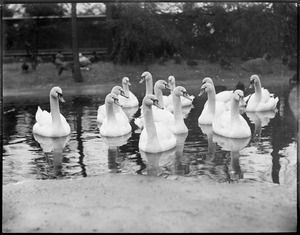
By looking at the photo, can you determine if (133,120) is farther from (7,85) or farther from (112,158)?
(7,85)

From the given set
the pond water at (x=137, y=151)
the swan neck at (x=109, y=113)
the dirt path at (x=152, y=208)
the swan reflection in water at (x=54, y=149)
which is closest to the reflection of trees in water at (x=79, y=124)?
the pond water at (x=137, y=151)

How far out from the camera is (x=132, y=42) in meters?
8.16

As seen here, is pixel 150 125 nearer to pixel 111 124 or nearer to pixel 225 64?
pixel 225 64

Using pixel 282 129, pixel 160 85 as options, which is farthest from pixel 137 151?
pixel 160 85

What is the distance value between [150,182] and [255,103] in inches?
227

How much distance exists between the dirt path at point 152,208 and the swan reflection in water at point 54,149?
4.69ft

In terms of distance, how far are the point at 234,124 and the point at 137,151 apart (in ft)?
6.10

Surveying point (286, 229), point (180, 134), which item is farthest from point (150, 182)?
point (180, 134)

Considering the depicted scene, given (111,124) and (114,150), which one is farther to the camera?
(111,124)

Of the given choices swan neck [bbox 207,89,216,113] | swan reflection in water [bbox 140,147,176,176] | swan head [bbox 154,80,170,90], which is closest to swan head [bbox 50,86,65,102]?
swan reflection in water [bbox 140,147,176,176]

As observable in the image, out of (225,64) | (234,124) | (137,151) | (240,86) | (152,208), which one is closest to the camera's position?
(152,208)

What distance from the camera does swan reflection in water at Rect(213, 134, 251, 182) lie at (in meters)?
6.73

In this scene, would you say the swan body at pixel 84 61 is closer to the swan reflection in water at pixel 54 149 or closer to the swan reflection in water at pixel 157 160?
the swan reflection in water at pixel 54 149

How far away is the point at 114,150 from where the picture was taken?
8680 mm
